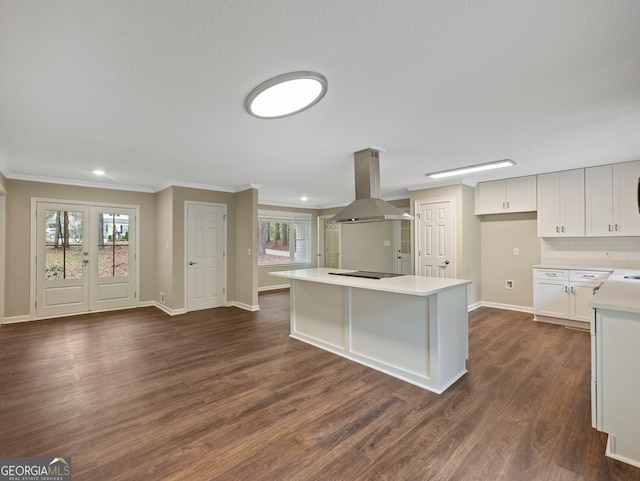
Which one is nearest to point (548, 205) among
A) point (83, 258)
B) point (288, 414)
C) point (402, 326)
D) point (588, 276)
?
point (588, 276)

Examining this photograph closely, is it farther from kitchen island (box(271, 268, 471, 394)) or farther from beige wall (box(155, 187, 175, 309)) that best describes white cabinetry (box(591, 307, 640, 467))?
beige wall (box(155, 187, 175, 309))

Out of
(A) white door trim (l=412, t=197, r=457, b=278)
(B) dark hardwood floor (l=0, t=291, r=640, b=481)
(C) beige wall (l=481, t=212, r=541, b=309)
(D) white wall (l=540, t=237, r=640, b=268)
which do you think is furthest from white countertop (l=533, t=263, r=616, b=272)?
(A) white door trim (l=412, t=197, r=457, b=278)

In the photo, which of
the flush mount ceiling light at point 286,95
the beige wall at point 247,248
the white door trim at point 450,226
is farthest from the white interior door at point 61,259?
the white door trim at point 450,226

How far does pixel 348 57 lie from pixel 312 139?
4.54 feet

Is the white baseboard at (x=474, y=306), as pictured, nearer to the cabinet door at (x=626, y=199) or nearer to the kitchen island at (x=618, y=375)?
the cabinet door at (x=626, y=199)

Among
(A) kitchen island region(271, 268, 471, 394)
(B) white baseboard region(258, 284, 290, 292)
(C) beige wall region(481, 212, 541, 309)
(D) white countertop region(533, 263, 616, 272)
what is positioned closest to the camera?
(A) kitchen island region(271, 268, 471, 394)

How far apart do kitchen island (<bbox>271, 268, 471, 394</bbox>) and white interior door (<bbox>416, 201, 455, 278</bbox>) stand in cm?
232

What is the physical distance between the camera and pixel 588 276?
4145 mm

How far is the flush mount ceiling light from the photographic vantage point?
1.87 metres

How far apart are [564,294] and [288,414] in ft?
14.3

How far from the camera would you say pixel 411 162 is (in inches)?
154

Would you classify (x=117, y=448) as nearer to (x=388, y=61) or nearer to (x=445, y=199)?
(x=388, y=61)

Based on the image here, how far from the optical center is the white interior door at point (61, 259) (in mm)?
4879

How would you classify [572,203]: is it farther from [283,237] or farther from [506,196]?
[283,237]
